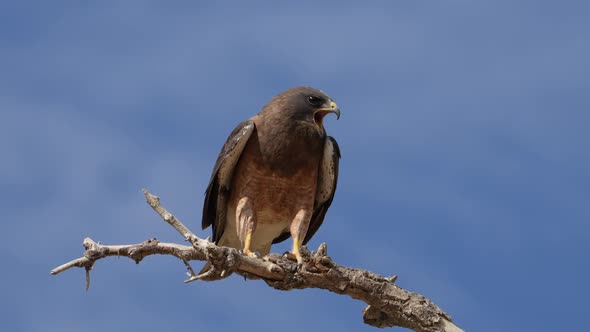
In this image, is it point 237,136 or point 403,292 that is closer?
point 403,292

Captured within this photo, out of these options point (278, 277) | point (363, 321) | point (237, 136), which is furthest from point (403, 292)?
point (237, 136)

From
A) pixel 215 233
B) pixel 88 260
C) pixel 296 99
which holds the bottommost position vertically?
pixel 88 260

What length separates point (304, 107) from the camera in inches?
376

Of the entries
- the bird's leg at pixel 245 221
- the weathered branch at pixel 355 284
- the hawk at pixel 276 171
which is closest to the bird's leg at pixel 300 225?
the hawk at pixel 276 171

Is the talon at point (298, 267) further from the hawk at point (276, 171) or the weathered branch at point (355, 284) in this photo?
the hawk at point (276, 171)

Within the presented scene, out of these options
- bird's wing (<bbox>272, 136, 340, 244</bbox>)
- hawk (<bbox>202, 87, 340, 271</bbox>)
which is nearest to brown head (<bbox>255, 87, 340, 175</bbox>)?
hawk (<bbox>202, 87, 340, 271</bbox>)

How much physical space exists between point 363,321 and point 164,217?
7.20ft

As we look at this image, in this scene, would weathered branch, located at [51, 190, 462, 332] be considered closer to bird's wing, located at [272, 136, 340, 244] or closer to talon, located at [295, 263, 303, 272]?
talon, located at [295, 263, 303, 272]

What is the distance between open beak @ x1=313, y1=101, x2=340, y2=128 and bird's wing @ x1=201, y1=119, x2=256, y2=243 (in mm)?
698

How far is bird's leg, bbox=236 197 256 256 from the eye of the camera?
9234 millimetres

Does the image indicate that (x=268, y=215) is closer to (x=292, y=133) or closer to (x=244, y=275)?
(x=292, y=133)

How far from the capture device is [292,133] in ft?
30.7

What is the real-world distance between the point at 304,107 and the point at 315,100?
0.55 ft

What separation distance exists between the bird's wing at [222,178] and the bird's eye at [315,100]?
2.19 ft
